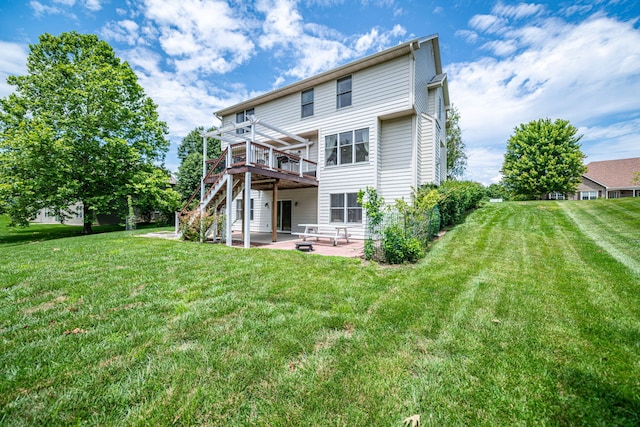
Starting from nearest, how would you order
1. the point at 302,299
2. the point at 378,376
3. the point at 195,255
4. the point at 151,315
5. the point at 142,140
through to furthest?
1. the point at 378,376
2. the point at 151,315
3. the point at 302,299
4. the point at 195,255
5. the point at 142,140

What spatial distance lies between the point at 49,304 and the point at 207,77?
55.3 feet

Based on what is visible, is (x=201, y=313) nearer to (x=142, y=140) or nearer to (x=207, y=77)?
(x=207, y=77)

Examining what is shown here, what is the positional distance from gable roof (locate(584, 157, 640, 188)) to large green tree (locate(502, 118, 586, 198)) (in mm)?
9560

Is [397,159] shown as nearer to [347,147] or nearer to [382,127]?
[382,127]

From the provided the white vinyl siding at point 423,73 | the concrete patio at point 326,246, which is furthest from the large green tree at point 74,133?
the white vinyl siding at point 423,73

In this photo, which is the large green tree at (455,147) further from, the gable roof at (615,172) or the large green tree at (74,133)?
the large green tree at (74,133)

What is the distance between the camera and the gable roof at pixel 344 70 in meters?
10.4

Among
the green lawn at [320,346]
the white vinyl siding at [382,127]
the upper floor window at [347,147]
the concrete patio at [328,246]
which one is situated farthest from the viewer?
the upper floor window at [347,147]

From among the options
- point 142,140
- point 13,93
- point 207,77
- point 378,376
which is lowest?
point 378,376

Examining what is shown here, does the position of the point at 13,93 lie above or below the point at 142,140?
above

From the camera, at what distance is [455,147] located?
27312mm

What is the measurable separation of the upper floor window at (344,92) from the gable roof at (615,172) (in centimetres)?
3620

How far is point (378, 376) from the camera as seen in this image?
2213mm

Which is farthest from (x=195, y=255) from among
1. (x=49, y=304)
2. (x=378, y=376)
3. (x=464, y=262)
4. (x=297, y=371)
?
(x=464, y=262)
